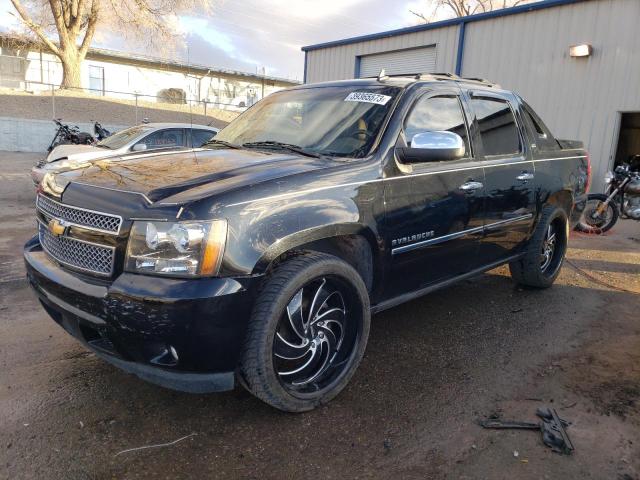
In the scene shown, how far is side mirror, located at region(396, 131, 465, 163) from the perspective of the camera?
10.4 feet

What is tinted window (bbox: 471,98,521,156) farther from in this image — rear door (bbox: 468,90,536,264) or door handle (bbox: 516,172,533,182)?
door handle (bbox: 516,172,533,182)

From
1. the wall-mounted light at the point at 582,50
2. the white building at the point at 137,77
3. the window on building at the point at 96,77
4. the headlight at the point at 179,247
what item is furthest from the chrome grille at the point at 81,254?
the window on building at the point at 96,77

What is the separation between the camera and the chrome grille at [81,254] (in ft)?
8.18

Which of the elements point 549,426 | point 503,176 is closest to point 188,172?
point 549,426

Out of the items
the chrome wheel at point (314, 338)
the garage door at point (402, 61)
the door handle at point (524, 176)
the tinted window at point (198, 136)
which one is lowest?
the chrome wheel at point (314, 338)

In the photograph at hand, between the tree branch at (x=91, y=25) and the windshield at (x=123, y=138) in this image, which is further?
the tree branch at (x=91, y=25)

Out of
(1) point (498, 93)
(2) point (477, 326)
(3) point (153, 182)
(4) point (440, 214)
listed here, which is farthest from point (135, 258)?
(1) point (498, 93)

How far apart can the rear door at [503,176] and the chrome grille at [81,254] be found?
275 cm

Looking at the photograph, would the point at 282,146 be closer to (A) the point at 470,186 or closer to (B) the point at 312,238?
(B) the point at 312,238

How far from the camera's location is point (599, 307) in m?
4.75

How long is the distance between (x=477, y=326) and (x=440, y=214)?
48.5 inches

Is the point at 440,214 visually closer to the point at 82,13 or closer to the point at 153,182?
A: the point at 153,182

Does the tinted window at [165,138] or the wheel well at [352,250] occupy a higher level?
the tinted window at [165,138]

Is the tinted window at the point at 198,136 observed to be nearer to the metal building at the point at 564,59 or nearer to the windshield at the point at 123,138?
the windshield at the point at 123,138
